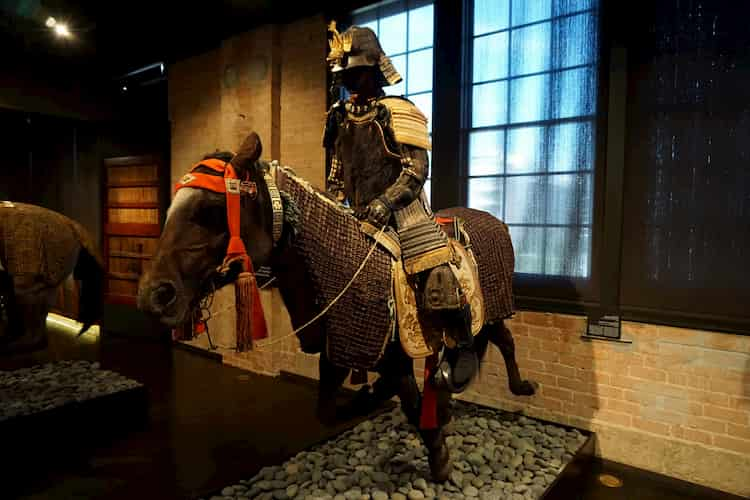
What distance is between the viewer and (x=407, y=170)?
2162 millimetres

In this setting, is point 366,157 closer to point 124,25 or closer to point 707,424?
point 707,424

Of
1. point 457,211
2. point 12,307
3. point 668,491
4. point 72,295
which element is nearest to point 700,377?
point 668,491

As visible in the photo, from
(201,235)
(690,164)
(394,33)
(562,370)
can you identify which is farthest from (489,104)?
A: (201,235)

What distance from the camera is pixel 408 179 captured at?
7.06ft

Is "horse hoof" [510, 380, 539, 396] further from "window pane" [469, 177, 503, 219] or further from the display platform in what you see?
the display platform

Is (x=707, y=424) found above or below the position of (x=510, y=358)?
below

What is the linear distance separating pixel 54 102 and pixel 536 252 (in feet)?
17.3

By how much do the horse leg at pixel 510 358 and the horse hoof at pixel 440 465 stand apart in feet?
3.21

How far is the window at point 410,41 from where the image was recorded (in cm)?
436

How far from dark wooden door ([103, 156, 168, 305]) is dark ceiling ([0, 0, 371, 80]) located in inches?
53.7

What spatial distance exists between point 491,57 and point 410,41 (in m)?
0.92

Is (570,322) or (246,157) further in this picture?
(570,322)

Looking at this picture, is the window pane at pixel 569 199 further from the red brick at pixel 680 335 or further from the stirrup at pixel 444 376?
the stirrup at pixel 444 376

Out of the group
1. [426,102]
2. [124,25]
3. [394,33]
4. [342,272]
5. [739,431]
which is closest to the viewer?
[342,272]
